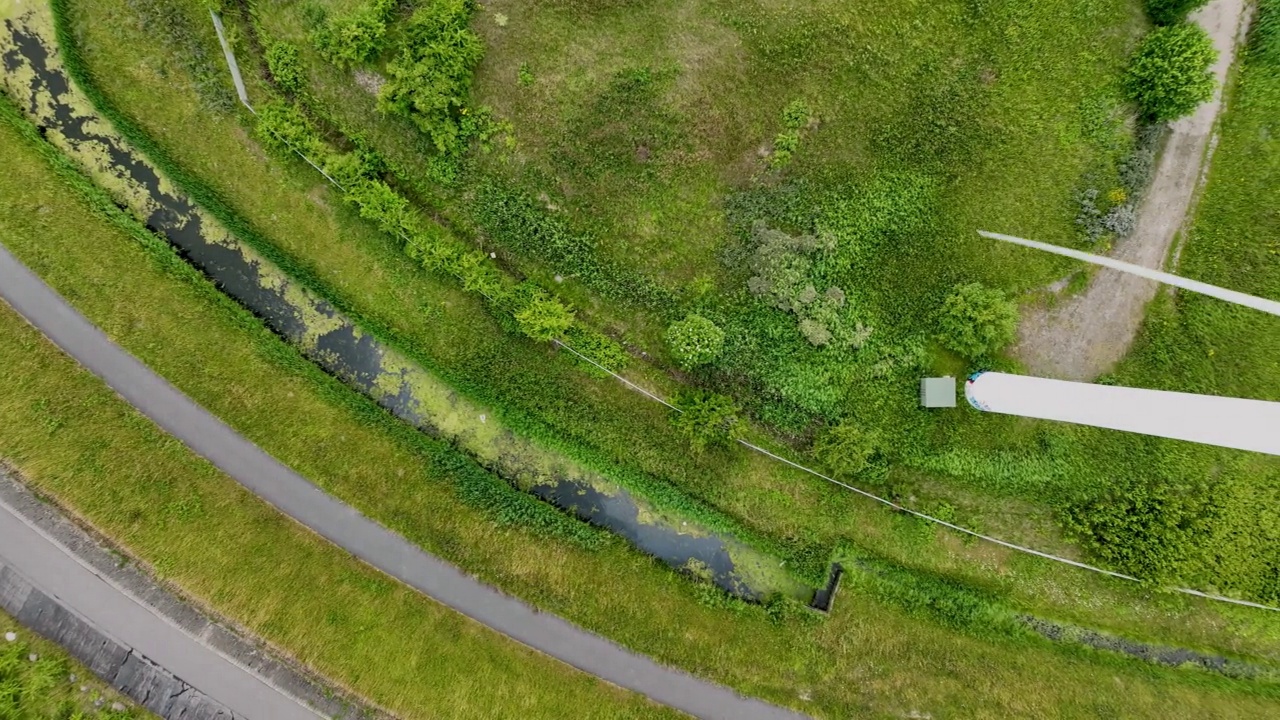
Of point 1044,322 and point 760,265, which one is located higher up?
point 1044,322

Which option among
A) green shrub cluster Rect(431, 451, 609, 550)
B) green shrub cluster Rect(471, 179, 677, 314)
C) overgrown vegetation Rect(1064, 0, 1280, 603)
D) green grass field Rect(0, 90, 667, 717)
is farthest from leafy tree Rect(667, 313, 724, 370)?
overgrown vegetation Rect(1064, 0, 1280, 603)

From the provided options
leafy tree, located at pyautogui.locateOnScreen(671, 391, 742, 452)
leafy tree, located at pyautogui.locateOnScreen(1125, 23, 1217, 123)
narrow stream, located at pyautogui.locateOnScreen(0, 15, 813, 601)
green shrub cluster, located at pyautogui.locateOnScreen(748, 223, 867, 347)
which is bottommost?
narrow stream, located at pyautogui.locateOnScreen(0, 15, 813, 601)

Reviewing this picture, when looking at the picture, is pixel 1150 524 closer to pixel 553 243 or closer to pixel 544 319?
pixel 544 319

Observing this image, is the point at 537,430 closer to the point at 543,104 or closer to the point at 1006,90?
the point at 543,104

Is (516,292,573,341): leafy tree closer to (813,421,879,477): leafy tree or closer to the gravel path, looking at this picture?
(813,421,879,477): leafy tree

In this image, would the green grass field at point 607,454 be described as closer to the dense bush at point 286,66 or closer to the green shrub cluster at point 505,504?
the green shrub cluster at point 505,504

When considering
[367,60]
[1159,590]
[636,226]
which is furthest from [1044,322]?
[367,60]
